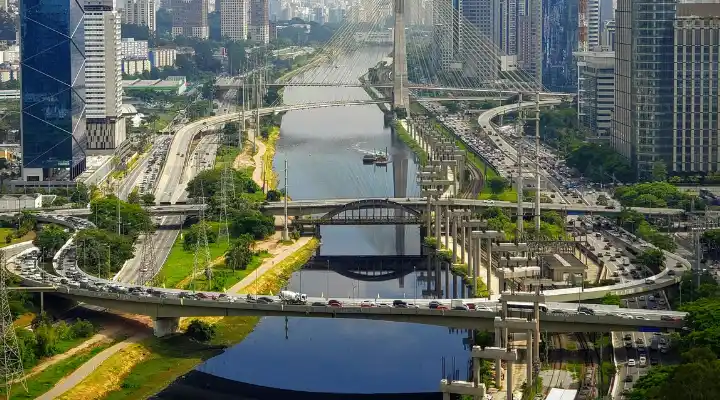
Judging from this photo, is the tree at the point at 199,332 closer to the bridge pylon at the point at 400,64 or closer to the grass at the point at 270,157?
the grass at the point at 270,157

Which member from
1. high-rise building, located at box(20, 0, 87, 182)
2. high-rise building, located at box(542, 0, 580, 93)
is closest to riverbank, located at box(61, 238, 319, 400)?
high-rise building, located at box(20, 0, 87, 182)

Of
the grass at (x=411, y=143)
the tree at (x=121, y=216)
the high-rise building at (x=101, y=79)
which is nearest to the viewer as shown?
the tree at (x=121, y=216)

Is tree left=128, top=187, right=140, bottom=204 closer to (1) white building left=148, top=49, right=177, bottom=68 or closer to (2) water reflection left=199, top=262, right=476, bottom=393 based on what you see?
(2) water reflection left=199, top=262, right=476, bottom=393

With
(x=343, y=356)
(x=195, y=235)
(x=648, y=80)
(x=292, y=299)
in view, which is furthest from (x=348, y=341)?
(x=648, y=80)

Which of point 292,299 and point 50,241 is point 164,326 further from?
point 50,241

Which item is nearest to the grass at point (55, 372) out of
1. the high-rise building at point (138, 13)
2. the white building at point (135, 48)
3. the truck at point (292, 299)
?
the truck at point (292, 299)

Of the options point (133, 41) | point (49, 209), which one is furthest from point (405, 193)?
point (133, 41)
